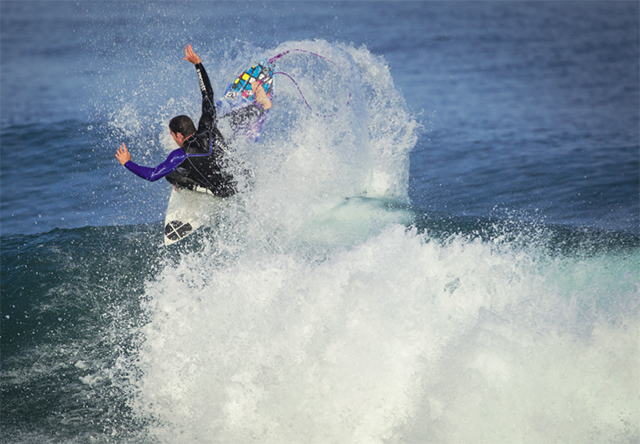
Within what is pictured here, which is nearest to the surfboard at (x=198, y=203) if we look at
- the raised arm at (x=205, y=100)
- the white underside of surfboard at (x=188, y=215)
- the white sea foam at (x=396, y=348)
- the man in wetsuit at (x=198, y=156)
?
the white underside of surfboard at (x=188, y=215)

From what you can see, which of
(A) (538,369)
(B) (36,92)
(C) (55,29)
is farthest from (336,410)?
(C) (55,29)

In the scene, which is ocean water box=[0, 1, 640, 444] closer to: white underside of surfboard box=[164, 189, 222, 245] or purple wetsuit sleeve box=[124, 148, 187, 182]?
white underside of surfboard box=[164, 189, 222, 245]

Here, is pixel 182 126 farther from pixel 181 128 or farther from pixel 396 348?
pixel 396 348

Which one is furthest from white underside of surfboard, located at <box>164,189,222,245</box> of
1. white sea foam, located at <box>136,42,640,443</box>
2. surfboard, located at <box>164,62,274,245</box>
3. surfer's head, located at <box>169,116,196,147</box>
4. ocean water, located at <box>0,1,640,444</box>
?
surfer's head, located at <box>169,116,196,147</box>

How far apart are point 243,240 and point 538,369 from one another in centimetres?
350

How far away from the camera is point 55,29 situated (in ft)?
76.7

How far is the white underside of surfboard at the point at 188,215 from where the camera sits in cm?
616

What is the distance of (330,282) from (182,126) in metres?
2.25

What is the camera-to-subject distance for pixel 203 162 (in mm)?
5602

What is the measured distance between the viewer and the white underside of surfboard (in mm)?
6164

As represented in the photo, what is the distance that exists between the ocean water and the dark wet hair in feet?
2.41

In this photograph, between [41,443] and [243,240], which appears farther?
[243,240]

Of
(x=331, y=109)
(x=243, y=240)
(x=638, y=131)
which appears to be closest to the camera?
(x=243, y=240)

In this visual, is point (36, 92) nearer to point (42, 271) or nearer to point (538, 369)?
point (42, 271)
